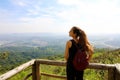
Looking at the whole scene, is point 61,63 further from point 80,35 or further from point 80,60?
point 80,35

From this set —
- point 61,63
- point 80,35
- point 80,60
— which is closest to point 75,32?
point 80,35

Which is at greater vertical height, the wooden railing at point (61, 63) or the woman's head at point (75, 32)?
the woman's head at point (75, 32)

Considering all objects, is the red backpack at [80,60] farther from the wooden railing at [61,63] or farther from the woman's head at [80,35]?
the wooden railing at [61,63]

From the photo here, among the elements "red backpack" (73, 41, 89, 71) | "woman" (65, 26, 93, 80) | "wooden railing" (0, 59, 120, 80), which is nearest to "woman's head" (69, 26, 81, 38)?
"woman" (65, 26, 93, 80)

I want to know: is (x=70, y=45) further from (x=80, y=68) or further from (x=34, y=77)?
(x=34, y=77)

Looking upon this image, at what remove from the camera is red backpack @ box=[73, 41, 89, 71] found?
4.39 metres

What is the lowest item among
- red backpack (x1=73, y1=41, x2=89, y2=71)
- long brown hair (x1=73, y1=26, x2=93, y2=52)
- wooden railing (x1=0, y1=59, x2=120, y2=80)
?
wooden railing (x1=0, y1=59, x2=120, y2=80)

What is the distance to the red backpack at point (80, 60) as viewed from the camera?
439 cm

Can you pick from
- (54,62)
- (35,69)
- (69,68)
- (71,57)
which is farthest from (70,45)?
(35,69)

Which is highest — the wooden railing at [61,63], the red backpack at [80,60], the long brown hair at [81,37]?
the long brown hair at [81,37]

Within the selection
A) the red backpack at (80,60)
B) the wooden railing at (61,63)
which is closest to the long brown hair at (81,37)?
the red backpack at (80,60)

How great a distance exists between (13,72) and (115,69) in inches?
99.8

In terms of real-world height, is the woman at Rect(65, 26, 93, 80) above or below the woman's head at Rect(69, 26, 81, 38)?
below

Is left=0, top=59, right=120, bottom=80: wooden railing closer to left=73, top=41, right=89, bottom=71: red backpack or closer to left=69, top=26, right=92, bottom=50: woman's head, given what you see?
left=73, top=41, right=89, bottom=71: red backpack
